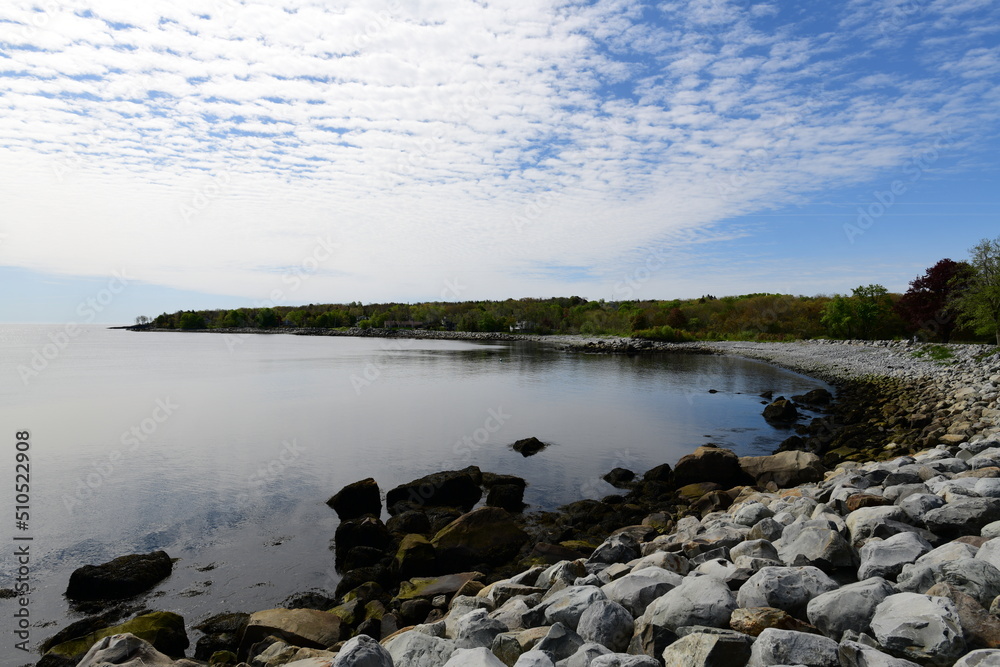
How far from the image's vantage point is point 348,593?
7.23m

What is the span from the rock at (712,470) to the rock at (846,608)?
820 cm

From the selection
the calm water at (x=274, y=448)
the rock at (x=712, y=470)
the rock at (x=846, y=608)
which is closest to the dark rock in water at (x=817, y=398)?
the calm water at (x=274, y=448)

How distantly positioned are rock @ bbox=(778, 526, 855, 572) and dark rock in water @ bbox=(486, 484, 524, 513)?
21.4 ft

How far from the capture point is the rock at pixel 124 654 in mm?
5035

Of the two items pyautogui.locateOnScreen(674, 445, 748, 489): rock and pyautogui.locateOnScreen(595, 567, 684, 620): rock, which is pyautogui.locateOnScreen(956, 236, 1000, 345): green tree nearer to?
pyautogui.locateOnScreen(674, 445, 748, 489): rock

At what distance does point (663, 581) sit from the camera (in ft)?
16.0

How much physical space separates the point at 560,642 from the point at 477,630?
0.83 m

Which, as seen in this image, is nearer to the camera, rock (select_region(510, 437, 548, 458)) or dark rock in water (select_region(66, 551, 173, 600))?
dark rock in water (select_region(66, 551, 173, 600))

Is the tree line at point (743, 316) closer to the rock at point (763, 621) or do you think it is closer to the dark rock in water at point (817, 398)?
the dark rock in water at point (817, 398)

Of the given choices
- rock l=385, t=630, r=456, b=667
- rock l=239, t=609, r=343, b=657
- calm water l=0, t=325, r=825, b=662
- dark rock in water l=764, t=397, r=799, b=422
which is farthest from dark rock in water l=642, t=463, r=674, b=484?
dark rock in water l=764, t=397, r=799, b=422

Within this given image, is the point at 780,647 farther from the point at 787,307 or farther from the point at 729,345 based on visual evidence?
the point at 787,307

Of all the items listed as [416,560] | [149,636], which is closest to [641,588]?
[416,560]

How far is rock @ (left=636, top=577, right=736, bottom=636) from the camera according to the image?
4.07 metres

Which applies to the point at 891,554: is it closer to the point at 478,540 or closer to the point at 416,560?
the point at 478,540
